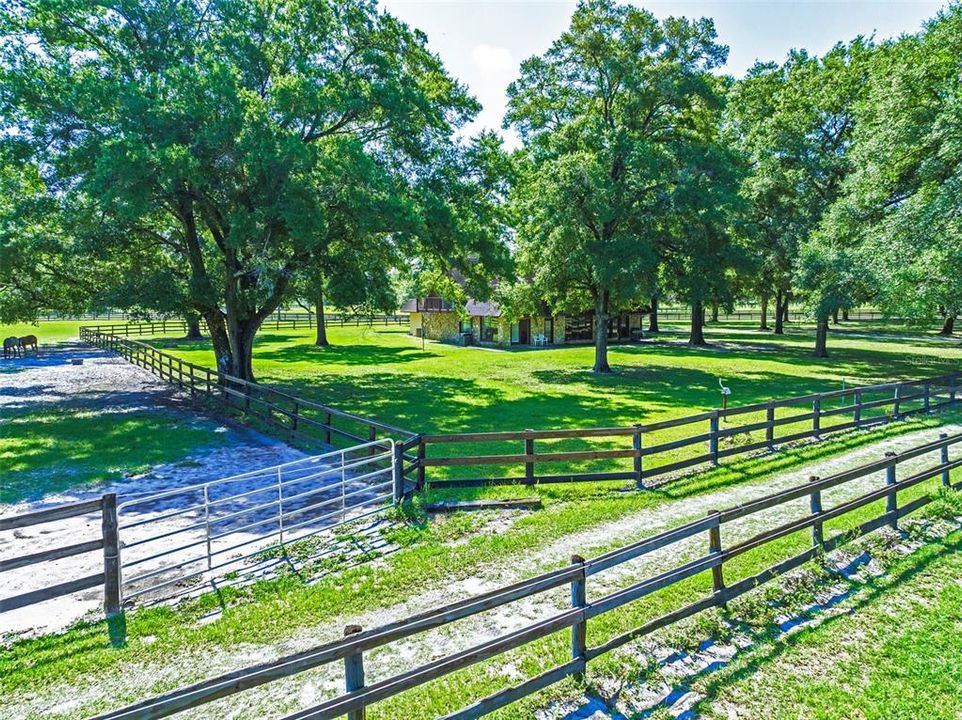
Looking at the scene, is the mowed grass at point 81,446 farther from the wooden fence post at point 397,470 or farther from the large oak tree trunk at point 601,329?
the large oak tree trunk at point 601,329

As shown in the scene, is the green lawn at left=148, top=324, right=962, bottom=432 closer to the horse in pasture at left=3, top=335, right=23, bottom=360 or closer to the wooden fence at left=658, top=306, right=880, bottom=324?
the horse in pasture at left=3, top=335, right=23, bottom=360

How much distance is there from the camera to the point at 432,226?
18.1 m

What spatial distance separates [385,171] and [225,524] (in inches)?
504

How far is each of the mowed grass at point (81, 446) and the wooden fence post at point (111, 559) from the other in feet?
18.0

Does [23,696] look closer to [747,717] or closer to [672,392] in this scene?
[747,717]

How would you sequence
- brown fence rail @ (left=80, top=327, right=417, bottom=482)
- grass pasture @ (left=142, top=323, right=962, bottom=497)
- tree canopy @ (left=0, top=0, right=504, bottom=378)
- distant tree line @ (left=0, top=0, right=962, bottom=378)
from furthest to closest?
distant tree line @ (left=0, top=0, right=962, bottom=378) < tree canopy @ (left=0, top=0, right=504, bottom=378) < grass pasture @ (left=142, top=323, right=962, bottom=497) < brown fence rail @ (left=80, top=327, right=417, bottom=482)

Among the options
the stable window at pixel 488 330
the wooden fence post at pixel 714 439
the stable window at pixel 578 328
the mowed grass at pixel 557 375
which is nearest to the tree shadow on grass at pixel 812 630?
the wooden fence post at pixel 714 439

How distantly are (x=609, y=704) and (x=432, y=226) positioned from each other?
15.6 metres

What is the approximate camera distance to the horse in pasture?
31.5 metres

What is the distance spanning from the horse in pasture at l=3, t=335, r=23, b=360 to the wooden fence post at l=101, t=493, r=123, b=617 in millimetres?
33713

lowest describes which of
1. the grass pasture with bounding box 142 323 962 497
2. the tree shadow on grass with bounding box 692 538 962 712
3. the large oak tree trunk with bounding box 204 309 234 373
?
the grass pasture with bounding box 142 323 962 497

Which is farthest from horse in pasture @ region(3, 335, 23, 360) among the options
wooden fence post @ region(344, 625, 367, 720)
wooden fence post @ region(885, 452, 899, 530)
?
wooden fence post @ region(885, 452, 899, 530)

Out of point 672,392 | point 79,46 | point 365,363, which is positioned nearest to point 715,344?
point 672,392

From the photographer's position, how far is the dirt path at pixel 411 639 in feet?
15.3
